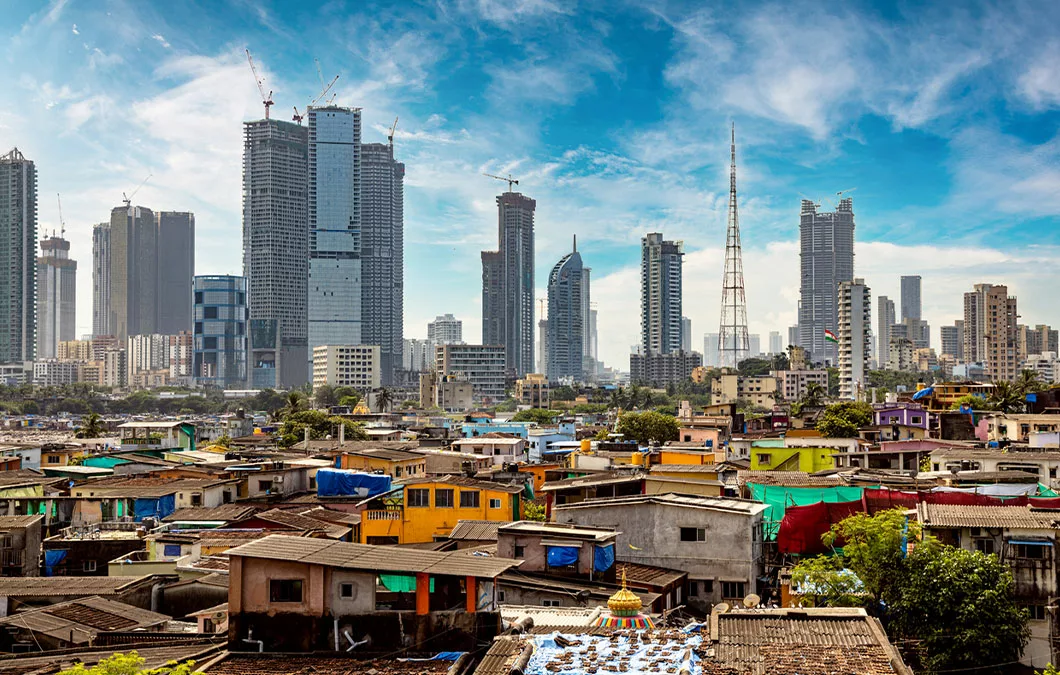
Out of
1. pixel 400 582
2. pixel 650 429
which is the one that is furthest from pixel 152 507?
pixel 650 429

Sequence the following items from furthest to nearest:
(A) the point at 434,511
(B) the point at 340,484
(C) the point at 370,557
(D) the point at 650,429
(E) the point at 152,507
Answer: (D) the point at 650,429
(B) the point at 340,484
(E) the point at 152,507
(A) the point at 434,511
(C) the point at 370,557

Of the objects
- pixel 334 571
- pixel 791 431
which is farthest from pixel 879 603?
pixel 791 431

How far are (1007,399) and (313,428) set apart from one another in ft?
141

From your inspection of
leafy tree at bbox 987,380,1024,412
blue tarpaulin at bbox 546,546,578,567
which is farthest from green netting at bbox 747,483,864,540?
leafy tree at bbox 987,380,1024,412

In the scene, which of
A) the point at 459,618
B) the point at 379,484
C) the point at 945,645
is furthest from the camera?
the point at 379,484

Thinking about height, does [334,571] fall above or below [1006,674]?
above

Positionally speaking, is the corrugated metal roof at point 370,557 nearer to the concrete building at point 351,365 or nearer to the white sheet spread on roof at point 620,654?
the white sheet spread on roof at point 620,654

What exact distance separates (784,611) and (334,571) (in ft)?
17.8

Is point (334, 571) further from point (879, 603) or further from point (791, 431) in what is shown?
point (791, 431)

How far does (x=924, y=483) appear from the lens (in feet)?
93.5

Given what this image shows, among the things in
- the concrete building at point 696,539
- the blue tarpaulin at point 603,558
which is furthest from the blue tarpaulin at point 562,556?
the concrete building at point 696,539

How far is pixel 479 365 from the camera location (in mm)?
177000

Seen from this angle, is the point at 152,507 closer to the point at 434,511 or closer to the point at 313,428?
the point at 434,511

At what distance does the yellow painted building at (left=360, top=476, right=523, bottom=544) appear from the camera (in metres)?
27.4
